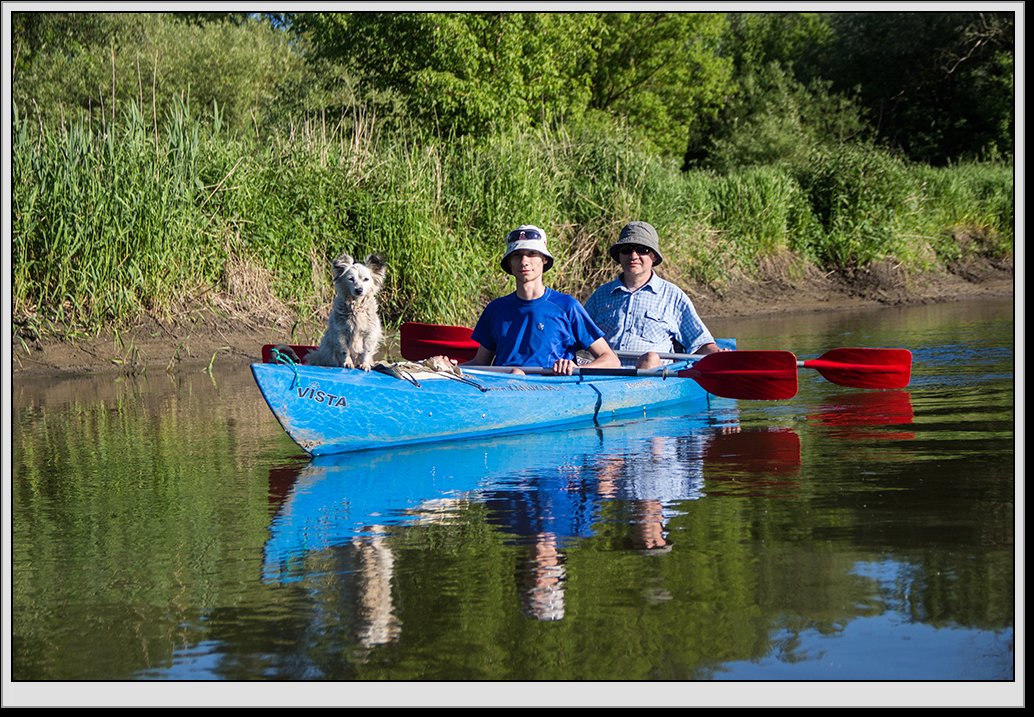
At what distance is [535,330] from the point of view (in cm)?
861

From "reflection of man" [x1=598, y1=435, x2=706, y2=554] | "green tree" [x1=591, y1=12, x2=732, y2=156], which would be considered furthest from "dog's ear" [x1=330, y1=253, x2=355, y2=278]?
"green tree" [x1=591, y1=12, x2=732, y2=156]

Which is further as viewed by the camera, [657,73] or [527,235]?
[657,73]

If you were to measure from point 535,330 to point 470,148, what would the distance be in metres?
8.18

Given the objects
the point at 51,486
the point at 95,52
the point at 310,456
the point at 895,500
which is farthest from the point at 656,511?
the point at 95,52

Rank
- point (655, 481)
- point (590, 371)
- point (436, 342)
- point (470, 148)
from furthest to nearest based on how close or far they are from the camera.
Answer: point (470, 148), point (436, 342), point (590, 371), point (655, 481)

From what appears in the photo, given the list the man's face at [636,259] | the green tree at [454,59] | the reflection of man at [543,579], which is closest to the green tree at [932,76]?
the green tree at [454,59]

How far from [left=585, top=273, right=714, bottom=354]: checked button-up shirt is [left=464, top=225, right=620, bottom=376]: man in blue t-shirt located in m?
0.94

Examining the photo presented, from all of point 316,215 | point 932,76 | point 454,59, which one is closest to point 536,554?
point 316,215

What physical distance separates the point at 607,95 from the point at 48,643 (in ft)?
92.5

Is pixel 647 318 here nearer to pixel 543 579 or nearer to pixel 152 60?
pixel 543 579

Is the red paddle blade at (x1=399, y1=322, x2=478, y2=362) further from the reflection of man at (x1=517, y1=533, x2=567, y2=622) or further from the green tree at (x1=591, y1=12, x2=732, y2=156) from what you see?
the green tree at (x1=591, y1=12, x2=732, y2=156)

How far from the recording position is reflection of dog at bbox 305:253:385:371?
801 cm

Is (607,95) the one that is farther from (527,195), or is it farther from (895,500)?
(895,500)

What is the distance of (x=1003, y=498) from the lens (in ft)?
19.9
